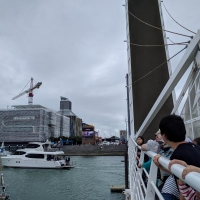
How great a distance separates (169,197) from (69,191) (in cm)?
1280

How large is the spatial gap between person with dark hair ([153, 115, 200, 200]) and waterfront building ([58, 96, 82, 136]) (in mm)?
83684

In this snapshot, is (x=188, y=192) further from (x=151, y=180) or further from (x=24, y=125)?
(x=24, y=125)

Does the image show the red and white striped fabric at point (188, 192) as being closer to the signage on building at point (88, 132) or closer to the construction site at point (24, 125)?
the construction site at point (24, 125)

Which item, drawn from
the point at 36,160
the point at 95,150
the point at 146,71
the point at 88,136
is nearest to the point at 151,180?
the point at 146,71

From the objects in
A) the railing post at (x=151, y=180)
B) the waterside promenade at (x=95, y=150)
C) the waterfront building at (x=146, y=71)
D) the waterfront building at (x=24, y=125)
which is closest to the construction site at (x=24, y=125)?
the waterfront building at (x=24, y=125)

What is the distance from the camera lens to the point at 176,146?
1166mm

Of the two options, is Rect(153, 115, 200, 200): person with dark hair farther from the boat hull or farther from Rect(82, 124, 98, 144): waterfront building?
Rect(82, 124, 98, 144): waterfront building

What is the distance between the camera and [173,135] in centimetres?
116

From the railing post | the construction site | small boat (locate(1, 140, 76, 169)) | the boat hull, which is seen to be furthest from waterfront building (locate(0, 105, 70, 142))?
the railing post

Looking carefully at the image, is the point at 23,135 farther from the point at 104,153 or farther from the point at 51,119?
the point at 104,153

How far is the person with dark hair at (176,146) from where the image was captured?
1.02 m

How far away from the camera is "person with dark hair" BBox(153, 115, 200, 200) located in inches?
40.0

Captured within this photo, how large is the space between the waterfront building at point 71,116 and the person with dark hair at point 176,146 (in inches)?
3295

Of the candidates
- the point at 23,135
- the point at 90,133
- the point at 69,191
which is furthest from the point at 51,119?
the point at 69,191
